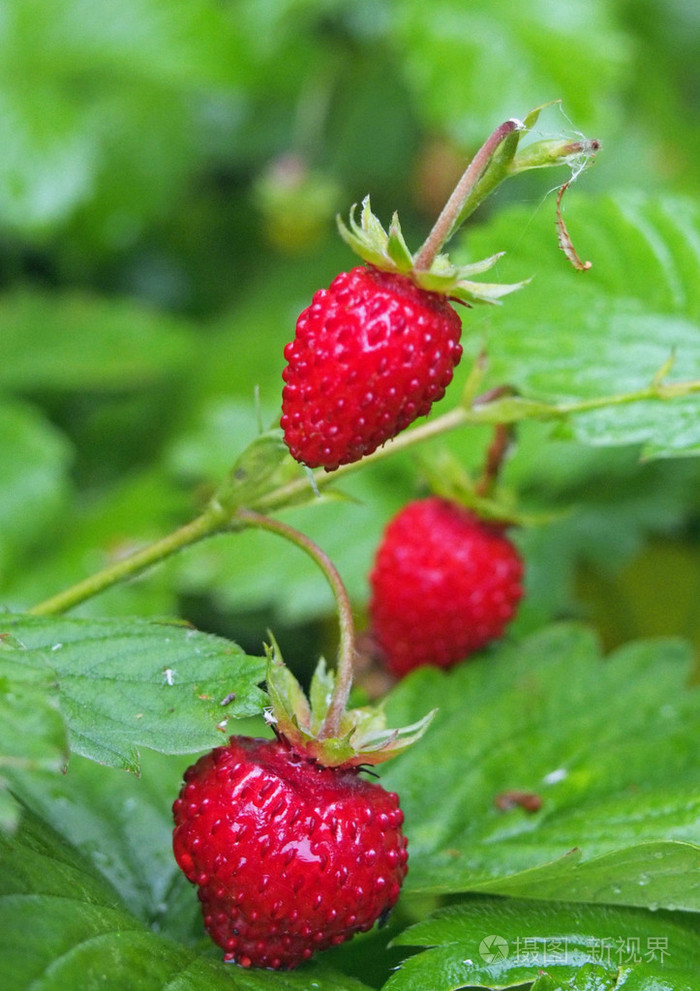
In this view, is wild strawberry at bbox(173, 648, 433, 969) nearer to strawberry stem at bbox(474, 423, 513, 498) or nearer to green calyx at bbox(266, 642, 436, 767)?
green calyx at bbox(266, 642, 436, 767)

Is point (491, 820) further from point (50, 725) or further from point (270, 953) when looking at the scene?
point (50, 725)

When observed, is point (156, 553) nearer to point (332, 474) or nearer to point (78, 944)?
point (332, 474)

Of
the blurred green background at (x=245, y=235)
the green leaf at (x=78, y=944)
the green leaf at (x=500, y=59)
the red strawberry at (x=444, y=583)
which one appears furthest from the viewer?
the green leaf at (x=500, y=59)

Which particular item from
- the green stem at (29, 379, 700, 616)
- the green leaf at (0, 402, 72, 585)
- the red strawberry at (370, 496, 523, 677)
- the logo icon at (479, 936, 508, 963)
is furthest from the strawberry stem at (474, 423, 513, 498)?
the green leaf at (0, 402, 72, 585)

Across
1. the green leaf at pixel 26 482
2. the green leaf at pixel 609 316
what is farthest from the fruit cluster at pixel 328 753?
the green leaf at pixel 26 482

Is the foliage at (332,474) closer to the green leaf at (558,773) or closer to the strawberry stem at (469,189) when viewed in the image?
the green leaf at (558,773)

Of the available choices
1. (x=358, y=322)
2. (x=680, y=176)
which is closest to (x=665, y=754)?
(x=358, y=322)
